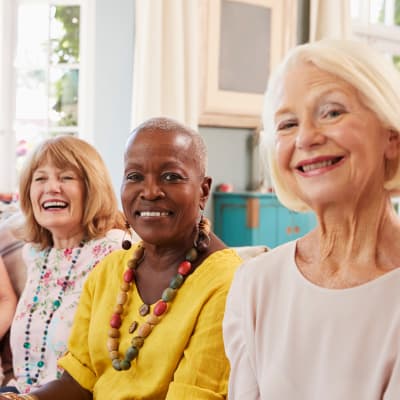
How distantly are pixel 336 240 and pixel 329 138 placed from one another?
17cm

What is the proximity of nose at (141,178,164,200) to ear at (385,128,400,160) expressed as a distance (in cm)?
54

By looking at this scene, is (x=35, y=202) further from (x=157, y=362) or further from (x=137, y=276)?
(x=157, y=362)

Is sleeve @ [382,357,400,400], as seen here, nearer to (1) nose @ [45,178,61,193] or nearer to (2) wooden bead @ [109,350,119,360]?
(2) wooden bead @ [109,350,119,360]

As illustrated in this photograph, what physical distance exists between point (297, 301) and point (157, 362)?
1.46 ft

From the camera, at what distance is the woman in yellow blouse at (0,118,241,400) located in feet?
4.55

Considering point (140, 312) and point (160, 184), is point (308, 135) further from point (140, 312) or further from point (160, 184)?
point (140, 312)

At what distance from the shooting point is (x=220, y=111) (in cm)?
468

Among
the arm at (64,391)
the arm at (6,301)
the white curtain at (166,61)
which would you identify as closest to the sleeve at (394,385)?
the arm at (64,391)

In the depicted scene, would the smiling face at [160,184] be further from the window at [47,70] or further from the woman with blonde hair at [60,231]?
the window at [47,70]

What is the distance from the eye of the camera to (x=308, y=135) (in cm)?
105

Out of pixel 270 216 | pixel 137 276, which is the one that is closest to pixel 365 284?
pixel 137 276

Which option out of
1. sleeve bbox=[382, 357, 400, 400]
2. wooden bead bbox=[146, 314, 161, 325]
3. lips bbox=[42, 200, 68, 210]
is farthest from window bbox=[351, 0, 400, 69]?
sleeve bbox=[382, 357, 400, 400]

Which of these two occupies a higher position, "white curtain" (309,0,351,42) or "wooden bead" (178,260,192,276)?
"white curtain" (309,0,351,42)

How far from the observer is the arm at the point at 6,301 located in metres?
2.11
